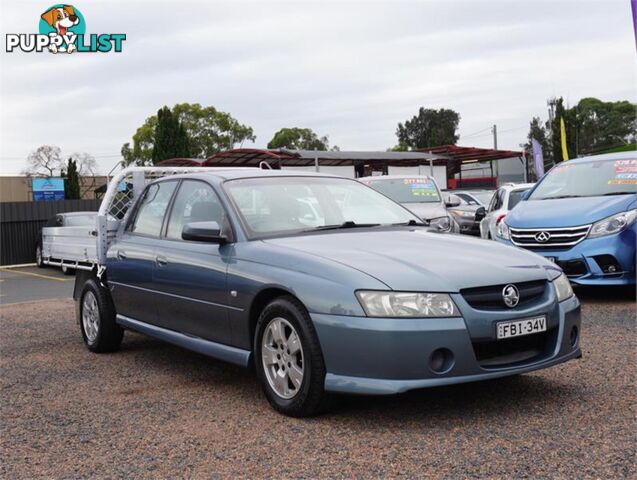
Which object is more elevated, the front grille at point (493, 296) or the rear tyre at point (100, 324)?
the front grille at point (493, 296)

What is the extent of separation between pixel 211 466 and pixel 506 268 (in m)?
2.03

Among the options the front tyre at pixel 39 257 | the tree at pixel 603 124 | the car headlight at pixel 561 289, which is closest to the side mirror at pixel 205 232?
the car headlight at pixel 561 289

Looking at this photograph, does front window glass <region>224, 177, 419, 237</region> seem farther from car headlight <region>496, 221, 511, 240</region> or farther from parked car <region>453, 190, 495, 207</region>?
parked car <region>453, 190, 495, 207</region>

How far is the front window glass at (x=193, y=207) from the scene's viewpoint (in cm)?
556

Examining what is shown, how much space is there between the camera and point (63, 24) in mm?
20281

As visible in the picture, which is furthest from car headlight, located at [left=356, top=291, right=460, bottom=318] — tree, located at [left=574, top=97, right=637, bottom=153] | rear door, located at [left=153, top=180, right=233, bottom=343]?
tree, located at [left=574, top=97, right=637, bottom=153]

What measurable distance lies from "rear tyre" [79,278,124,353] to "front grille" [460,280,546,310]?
3.92 m

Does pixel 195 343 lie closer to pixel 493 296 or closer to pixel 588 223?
pixel 493 296

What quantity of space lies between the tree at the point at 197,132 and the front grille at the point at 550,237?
6696 cm

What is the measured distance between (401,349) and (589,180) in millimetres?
6256

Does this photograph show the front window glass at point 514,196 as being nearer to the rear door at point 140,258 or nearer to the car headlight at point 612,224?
the car headlight at point 612,224

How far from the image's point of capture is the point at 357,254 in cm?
457

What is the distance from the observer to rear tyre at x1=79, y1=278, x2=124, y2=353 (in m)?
7.02

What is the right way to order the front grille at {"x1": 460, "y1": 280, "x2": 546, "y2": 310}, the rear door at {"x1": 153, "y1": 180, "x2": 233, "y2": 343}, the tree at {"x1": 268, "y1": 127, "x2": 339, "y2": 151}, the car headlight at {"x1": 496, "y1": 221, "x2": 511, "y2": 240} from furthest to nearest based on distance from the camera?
1. the tree at {"x1": 268, "y1": 127, "x2": 339, "y2": 151}
2. the car headlight at {"x1": 496, "y1": 221, "x2": 511, "y2": 240}
3. the rear door at {"x1": 153, "y1": 180, "x2": 233, "y2": 343}
4. the front grille at {"x1": 460, "y1": 280, "x2": 546, "y2": 310}
